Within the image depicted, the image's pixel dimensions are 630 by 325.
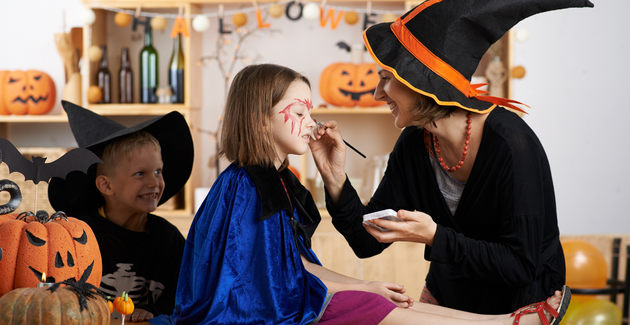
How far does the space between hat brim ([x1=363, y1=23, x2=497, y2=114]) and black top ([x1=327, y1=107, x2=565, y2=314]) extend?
12 cm

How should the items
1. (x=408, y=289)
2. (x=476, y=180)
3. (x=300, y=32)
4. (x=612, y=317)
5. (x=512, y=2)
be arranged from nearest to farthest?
(x=512, y=2)
(x=476, y=180)
(x=612, y=317)
(x=408, y=289)
(x=300, y=32)

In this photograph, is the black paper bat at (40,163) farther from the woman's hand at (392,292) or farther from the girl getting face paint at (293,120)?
the woman's hand at (392,292)

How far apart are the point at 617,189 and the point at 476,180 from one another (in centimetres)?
258

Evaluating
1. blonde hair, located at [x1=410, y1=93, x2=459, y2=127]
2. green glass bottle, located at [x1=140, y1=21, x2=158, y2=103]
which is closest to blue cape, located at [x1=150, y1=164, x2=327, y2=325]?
blonde hair, located at [x1=410, y1=93, x2=459, y2=127]

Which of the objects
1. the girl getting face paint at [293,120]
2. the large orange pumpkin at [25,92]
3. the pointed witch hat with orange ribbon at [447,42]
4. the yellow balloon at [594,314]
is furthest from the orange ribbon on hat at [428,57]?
the large orange pumpkin at [25,92]

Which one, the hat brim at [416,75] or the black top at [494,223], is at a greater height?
the hat brim at [416,75]

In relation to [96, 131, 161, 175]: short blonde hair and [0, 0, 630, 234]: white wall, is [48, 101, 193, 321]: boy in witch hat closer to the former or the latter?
[96, 131, 161, 175]: short blonde hair

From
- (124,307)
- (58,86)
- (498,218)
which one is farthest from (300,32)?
(124,307)

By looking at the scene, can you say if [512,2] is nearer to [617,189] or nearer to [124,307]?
[124,307]

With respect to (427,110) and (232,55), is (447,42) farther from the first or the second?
(232,55)

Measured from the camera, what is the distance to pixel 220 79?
11.0 feet

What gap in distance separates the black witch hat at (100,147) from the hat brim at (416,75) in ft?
2.39

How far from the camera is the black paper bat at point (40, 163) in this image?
1.13m

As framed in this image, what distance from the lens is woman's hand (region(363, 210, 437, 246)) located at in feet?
3.92
